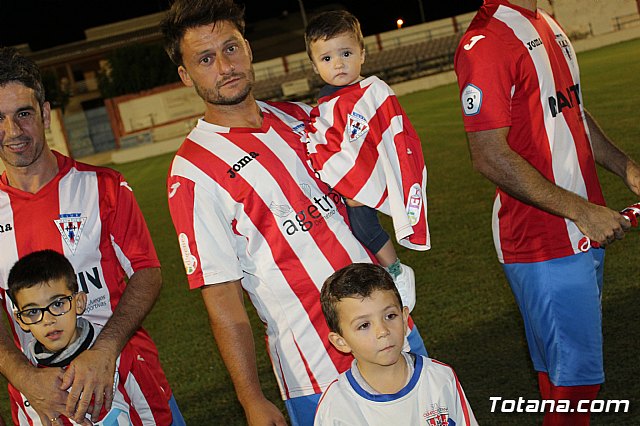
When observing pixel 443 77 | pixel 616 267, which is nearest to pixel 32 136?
pixel 616 267

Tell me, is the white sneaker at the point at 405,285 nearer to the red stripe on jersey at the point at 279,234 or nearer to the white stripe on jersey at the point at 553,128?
the red stripe on jersey at the point at 279,234

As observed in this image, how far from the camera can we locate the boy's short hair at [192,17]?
250 centimetres

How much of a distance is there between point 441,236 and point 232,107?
494cm

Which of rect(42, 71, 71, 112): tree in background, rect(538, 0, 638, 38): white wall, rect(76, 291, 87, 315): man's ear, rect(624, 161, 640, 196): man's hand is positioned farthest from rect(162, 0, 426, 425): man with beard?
rect(42, 71, 71, 112): tree in background

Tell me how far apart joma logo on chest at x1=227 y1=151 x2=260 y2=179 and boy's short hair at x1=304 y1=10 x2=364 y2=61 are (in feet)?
2.23

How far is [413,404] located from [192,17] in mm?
1269

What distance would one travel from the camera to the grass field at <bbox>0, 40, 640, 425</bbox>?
4.29 m

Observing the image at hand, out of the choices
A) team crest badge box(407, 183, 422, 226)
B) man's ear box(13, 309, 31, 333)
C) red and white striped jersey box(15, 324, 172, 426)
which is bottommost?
red and white striped jersey box(15, 324, 172, 426)

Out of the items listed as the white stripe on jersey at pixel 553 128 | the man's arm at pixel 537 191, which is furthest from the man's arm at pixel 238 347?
the white stripe on jersey at pixel 553 128

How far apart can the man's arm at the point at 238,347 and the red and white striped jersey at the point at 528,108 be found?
3.38 ft

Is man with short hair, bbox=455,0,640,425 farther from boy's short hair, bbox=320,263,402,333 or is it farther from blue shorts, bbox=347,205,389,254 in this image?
boy's short hair, bbox=320,263,402,333

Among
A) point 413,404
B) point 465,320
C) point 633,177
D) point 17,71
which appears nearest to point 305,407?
point 413,404

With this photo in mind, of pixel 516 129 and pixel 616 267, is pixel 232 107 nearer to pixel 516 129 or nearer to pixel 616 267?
pixel 516 129

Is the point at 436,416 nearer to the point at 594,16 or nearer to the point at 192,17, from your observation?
the point at 192,17
